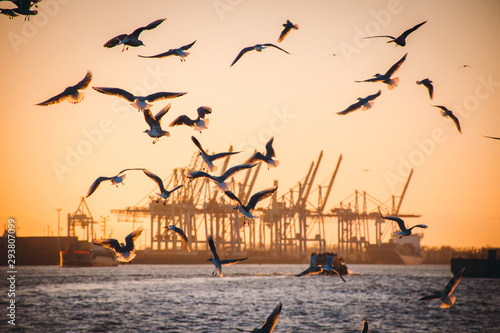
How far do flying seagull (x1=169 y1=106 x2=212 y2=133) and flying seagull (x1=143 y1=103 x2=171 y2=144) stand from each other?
0.70 metres

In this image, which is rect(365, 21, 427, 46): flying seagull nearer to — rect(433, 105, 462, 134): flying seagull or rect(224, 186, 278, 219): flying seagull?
rect(433, 105, 462, 134): flying seagull

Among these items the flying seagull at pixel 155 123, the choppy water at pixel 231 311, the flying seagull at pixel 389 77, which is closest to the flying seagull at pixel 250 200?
the flying seagull at pixel 155 123

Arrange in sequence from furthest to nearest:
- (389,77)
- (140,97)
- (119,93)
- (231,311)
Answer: (231,311) → (389,77) → (140,97) → (119,93)

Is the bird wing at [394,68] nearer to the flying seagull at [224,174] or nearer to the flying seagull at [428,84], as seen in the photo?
the flying seagull at [428,84]

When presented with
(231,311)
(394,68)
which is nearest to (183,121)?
(394,68)

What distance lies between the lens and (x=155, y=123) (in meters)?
14.4

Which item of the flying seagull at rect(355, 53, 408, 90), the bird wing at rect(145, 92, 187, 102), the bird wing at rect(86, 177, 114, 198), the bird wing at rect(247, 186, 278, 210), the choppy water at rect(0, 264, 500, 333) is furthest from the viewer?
the choppy water at rect(0, 264, 500, 333)

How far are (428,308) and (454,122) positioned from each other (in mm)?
60854

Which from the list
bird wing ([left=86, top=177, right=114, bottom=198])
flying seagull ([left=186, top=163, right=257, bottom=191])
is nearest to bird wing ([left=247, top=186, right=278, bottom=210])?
flying seagull ([left=186, top=163, right=257, bottom=191])

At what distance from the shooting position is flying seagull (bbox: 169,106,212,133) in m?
15.6

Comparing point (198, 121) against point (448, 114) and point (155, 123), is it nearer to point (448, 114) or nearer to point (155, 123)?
point (155, 123)

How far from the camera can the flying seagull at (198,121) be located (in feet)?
51.1

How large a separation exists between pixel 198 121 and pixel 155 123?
5.37ft

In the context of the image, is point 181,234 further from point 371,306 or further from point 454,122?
point 371,306
